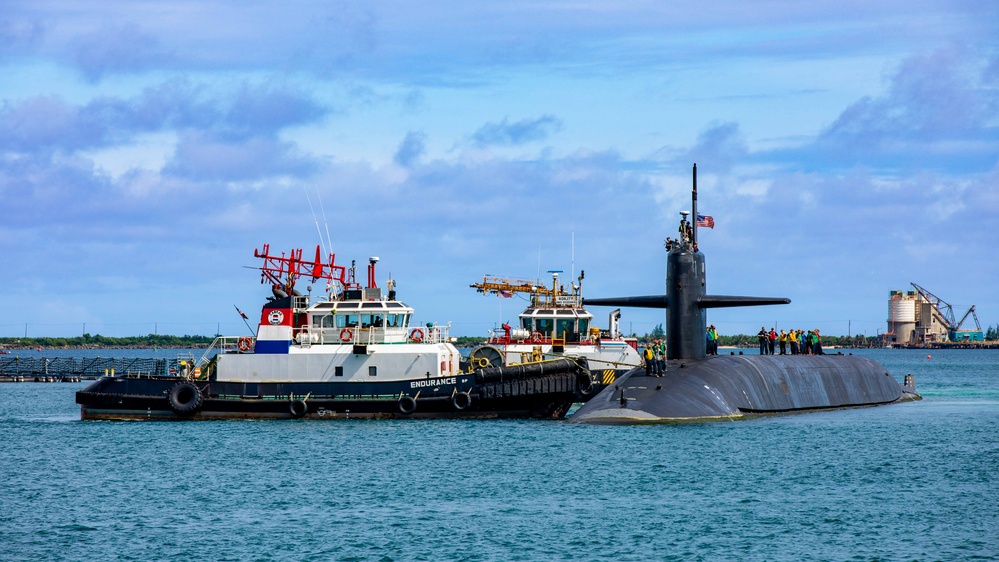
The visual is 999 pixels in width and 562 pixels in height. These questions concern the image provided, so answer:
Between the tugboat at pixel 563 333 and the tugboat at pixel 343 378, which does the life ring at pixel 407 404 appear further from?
the tugboat at pixel 563 333

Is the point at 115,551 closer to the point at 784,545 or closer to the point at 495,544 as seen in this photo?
the point at 495,544

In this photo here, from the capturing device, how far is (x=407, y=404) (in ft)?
141

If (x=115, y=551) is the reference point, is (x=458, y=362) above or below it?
above

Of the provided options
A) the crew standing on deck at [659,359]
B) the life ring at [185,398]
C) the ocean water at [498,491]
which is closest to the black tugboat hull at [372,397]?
the life ring at [185,398]

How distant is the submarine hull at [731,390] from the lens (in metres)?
39.4

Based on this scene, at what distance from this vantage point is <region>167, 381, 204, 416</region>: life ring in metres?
43.2

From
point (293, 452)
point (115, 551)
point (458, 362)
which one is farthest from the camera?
point (458, 362)

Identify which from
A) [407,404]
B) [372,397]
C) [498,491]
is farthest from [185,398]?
[498,491]

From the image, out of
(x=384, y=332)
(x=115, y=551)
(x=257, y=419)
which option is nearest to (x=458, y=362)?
(x=384, y=332)

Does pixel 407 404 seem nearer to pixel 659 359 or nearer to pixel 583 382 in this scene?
pixel 583 382

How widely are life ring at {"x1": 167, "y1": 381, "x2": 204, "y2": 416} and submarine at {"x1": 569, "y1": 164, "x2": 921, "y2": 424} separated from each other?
13393 millimetres

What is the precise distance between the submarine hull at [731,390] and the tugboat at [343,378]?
2948mm

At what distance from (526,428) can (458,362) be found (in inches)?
187

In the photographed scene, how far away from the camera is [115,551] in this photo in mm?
23234
